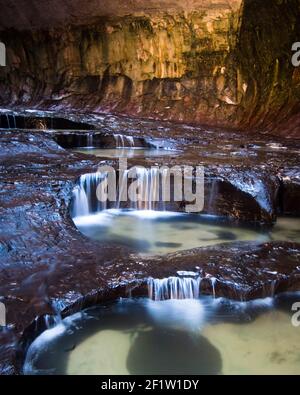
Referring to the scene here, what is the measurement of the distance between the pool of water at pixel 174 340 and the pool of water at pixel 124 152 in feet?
16.3

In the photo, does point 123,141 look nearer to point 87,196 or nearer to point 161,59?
point 87,196

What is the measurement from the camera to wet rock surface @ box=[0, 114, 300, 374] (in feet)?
11.6

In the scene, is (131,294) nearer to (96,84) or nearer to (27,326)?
(27,326)

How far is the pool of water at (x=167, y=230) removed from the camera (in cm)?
556

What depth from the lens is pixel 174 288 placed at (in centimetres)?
390

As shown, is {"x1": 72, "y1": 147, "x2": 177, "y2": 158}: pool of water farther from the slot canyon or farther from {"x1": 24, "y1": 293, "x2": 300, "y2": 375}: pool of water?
{"x1": 24, "y1": 293, "x2": 300, "y2": 375}: pool of water

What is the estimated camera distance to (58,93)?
16656 millimetres

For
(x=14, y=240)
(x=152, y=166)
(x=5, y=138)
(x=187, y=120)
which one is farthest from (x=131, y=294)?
(x=187, y=120)

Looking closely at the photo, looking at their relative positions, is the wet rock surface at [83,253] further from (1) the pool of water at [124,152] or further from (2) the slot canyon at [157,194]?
(1) the pool of water at [124,152]

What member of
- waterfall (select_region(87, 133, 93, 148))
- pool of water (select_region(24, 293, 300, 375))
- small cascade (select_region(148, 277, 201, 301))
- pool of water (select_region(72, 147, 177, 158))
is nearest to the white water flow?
→ pool of water (select_region(72, 147, 177, 158))

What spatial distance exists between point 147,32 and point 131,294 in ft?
41.7

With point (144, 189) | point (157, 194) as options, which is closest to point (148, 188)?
point (144, 189)

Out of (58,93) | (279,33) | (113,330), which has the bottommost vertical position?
(113,330)

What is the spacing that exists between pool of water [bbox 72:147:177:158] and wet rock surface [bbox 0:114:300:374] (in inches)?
44.1
